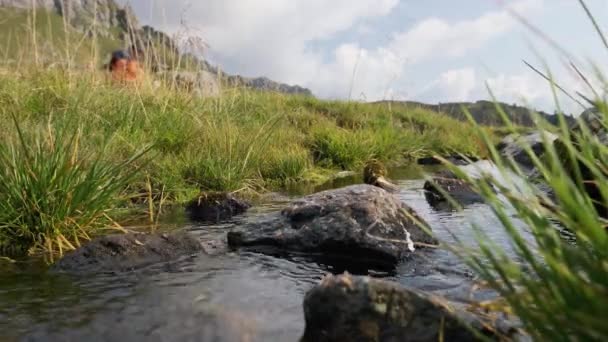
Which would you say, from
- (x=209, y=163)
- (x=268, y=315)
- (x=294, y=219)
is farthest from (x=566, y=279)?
(x=209, y=163)

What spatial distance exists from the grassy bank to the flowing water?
0.90m

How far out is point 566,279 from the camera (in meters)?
1.19

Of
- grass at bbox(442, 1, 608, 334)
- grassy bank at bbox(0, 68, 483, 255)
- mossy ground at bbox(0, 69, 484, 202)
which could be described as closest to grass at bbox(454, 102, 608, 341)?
grass at bbox(442, 1, 608, 334)

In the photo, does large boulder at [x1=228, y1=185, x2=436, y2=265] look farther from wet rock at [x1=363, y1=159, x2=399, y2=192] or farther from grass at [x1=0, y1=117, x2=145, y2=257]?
wet rock at [x1=363, y1=159, x2=399, y2=192]

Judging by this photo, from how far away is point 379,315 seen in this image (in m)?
2.04

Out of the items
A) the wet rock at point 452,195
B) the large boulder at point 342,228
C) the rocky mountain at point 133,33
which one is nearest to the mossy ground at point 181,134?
the rocky mountain at point 133,33

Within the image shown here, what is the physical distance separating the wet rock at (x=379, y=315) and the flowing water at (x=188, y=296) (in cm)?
21

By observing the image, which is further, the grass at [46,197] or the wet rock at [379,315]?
the grass at [46,197]

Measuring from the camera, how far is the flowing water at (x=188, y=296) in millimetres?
2354

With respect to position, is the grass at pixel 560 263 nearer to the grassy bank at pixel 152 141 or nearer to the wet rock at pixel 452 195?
the grassy bank at pixel 152 141

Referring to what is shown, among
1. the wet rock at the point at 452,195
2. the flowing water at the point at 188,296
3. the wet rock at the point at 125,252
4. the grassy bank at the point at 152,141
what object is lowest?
the flowing water at the point at 188,296

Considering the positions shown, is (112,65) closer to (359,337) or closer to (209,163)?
(209,163)

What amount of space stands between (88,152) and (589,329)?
146 inches

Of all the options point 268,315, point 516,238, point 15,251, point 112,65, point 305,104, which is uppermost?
point 112,65
